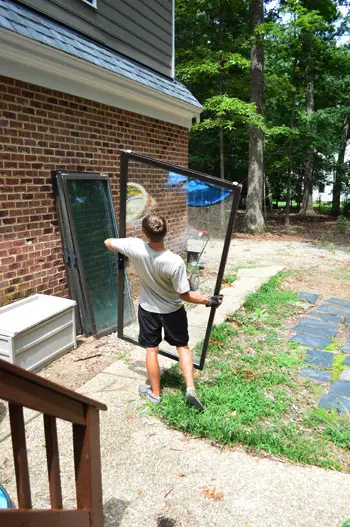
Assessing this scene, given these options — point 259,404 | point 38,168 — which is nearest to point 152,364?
point 259,404

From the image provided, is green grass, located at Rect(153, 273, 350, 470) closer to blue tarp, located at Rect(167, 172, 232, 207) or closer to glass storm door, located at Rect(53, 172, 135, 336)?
glass storm door, located at Rect(53, 172, 135, 336)

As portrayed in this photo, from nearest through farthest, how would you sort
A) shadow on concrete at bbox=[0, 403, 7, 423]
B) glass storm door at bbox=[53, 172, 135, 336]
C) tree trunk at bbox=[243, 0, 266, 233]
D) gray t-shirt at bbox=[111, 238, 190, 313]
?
gray t-shirt at bbox=[111, 238, 190, 313], shadow on concrete at bbox=[0, 403, 7, 423], glass storm door at bbox=[53, 172, 135, 336], tree trunk at bbox=[243, 0, 266, 233]

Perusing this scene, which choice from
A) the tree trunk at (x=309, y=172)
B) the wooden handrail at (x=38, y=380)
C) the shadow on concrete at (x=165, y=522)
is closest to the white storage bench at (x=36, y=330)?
the shadow on concrete at (x=165, y=522)

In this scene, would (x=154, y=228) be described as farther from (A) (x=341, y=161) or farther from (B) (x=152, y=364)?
(A) (x=341, y=161)

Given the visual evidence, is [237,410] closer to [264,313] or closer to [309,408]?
[309,408]

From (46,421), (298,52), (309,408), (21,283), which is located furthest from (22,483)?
(298,52)

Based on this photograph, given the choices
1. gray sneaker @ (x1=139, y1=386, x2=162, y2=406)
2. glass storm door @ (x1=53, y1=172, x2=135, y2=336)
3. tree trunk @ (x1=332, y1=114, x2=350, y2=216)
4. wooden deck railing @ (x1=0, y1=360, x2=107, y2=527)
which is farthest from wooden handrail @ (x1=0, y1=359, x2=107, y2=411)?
tree trunk @ (x1=332, y1=114, x2=350, y2=216)

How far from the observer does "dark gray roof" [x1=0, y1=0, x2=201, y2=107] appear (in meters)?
3.79

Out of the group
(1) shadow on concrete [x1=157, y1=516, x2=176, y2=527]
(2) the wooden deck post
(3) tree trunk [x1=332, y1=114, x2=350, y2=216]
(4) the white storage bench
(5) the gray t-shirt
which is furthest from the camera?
(3) tree trunk [x1=332, y1=114, x2=350, y2=216]

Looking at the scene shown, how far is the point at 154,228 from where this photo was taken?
285 centimetres

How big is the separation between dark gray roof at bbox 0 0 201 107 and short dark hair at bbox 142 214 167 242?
2.26m

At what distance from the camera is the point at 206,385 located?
353cm

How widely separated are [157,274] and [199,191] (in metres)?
0.78

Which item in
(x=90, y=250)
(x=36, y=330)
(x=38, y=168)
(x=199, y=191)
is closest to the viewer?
(x=199, y=191)
